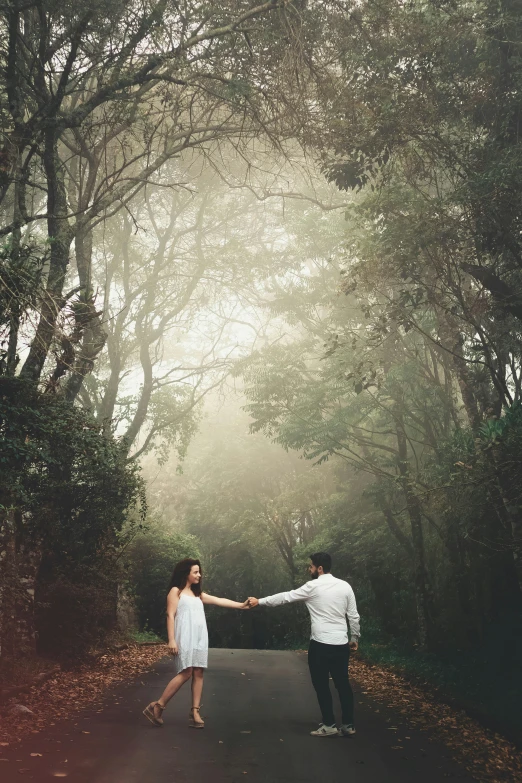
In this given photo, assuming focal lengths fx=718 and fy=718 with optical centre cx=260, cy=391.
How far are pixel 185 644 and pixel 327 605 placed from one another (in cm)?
153

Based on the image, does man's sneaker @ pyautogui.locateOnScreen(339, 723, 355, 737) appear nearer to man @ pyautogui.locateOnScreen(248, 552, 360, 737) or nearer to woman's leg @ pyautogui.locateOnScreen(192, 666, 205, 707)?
man @ pyautogui.locateOnScreen(248, 552, 360, 737)

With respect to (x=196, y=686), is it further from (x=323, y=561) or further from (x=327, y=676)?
(x=323, y=561)

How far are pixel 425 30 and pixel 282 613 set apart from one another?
2535 centimetres

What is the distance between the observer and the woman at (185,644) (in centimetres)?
741

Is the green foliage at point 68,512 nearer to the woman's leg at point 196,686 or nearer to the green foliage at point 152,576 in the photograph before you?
the woman's leg at point 196,686

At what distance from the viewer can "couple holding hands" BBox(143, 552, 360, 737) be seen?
7.31 m

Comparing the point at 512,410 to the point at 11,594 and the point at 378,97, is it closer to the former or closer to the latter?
the point at 378,97

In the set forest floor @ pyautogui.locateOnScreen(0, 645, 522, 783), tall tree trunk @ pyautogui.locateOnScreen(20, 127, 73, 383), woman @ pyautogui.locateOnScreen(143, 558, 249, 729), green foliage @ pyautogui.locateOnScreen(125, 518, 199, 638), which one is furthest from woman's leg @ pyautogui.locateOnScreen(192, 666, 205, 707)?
green foliage @ pyautogui.locateOnScreen(125, 518, 199, 638)

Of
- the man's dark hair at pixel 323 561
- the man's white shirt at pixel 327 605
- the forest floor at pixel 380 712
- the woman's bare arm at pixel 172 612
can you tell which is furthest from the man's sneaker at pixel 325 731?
the woman's bare arm at pixel 172 612

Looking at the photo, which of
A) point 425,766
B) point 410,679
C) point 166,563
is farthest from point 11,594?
point 166,563

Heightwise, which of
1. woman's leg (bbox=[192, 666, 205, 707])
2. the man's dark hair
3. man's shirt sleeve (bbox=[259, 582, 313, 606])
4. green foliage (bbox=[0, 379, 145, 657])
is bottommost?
woman's leg (bbox=[192, 666, 205, 707])

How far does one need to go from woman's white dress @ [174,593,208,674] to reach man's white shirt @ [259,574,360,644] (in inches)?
27.7

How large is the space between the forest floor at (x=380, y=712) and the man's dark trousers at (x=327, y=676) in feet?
1.91

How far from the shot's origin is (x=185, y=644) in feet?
24.4
